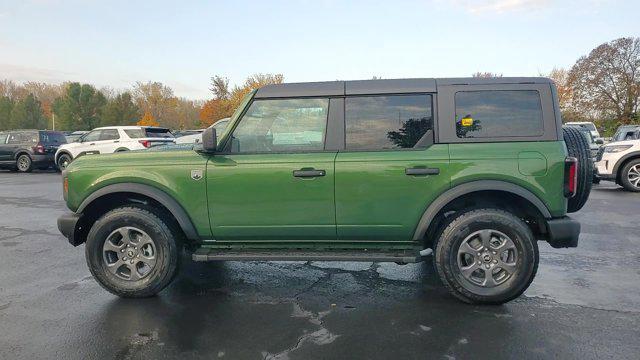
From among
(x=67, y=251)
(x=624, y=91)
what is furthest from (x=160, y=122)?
(x=67, y=251)

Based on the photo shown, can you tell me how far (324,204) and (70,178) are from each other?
2.45 metres


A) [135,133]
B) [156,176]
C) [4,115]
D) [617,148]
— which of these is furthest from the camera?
[4,115]

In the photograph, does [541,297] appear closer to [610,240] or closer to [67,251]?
[610,240]

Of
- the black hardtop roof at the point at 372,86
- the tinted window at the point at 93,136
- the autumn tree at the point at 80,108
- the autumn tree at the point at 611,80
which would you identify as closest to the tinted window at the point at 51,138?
the tinted window at the point at 93,136

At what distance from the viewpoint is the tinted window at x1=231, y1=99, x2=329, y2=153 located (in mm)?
4078

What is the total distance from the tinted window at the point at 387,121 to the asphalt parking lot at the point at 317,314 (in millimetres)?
1430

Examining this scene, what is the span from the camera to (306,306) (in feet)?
12.8

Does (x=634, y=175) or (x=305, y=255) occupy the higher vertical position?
(x=634, y=175)

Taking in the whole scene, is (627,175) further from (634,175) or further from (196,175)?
(196,175)

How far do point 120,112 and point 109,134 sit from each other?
131ft

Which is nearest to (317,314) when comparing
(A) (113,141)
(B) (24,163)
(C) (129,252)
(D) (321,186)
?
(D) (321,186)

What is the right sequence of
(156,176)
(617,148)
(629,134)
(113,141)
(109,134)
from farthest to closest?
(109,134)
(113,141)
(629,134)
(617,148)
(156,176)

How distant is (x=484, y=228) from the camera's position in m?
3.83

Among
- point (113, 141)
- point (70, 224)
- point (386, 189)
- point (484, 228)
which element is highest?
point (113, 141)
